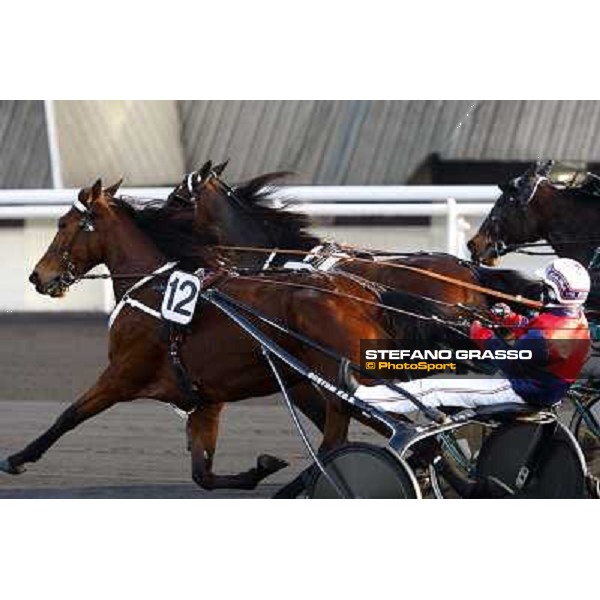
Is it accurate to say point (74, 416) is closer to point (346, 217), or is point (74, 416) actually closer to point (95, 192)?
point (95, 192)

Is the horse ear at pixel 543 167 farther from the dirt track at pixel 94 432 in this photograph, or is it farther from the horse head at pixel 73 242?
the horse head at pixel 73 242

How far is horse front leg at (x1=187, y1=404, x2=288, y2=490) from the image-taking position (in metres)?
9.45

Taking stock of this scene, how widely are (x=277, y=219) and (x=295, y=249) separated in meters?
0.22

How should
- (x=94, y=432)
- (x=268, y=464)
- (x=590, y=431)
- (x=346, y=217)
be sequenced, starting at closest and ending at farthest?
(x=590, y=431) → (x=268, y=464) → (x=346, y=217) → (x=94, y=432)

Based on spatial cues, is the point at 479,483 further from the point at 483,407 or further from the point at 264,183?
the point at 264,183

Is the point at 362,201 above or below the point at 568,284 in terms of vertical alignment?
above

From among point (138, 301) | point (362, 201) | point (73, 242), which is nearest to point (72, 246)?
point (73, 242)

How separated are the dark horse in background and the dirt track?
1.47 meters

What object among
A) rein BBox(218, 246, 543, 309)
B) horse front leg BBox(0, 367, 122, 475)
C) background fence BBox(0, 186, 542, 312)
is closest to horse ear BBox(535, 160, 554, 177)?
rein BBox(218, 246, 543, 309)

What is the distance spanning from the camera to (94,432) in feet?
36.8

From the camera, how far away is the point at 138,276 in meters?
9.63

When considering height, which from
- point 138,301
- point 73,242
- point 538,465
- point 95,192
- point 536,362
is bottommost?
point 538,465

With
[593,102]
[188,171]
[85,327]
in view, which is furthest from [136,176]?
[85,327]
